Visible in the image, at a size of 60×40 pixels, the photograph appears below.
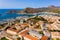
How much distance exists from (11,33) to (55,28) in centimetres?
671

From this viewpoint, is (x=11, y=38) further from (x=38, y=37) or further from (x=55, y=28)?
(x=55, y=28)

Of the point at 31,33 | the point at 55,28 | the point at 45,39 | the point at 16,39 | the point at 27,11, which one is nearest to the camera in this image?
the point at 45,39

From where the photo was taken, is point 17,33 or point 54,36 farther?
→ point 17,33

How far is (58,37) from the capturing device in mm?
16672

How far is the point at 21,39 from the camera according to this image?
16.5m

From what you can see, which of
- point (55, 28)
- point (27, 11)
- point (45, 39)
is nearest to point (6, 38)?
point (45, 39)

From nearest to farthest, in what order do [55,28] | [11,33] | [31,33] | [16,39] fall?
1. [16,39]
2. [31,33]
3. [11,33]
4. [55,28]

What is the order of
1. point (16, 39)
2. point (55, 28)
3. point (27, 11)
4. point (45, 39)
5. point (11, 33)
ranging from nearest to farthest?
point (45, 39), point (16, 39), point (11, 33), point (55, 28), point (27, 11)

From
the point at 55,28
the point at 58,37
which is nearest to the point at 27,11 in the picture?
the point at 55,28

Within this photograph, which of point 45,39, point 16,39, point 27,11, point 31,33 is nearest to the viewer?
point 45,39

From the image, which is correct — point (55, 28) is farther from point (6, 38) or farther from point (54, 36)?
point (6, 38)

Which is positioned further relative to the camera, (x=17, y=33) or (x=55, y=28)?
(x=55, y=28)

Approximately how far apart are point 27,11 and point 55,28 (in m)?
47.3

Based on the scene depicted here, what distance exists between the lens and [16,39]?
53.0 ft
